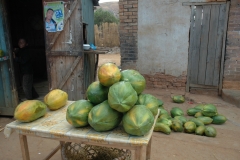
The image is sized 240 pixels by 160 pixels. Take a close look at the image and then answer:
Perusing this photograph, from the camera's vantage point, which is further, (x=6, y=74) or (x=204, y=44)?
(x=204, y=44)

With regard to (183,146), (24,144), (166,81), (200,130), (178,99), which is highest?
(24,144)

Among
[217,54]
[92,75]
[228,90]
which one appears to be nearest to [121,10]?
[92,75]

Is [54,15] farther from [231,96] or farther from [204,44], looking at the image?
[231,96]

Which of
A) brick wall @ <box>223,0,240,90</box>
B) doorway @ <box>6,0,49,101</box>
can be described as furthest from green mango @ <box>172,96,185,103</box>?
doorway @ <box>6,0,49,101</box>

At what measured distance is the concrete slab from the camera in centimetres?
480

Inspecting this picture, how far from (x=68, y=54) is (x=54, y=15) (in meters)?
0.88

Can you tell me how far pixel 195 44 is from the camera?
5438 millimetres

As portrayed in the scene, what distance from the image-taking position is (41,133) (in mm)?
1670

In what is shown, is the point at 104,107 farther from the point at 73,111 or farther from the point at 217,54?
the point at 217,54

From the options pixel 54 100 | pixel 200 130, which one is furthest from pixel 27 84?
pixel 200 130

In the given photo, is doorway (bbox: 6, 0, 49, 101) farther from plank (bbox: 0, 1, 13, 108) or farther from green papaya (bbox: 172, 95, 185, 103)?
green papaya (bbox: 172, 95, 185, 103)

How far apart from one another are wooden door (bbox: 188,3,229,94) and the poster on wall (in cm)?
340

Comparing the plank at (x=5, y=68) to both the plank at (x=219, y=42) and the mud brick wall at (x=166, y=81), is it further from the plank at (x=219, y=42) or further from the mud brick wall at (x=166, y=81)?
the plank at (x=219, y=42)

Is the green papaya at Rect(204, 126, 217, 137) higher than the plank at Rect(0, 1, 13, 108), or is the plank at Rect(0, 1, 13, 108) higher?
the plank at Rect(0, 1, 13, 108)
